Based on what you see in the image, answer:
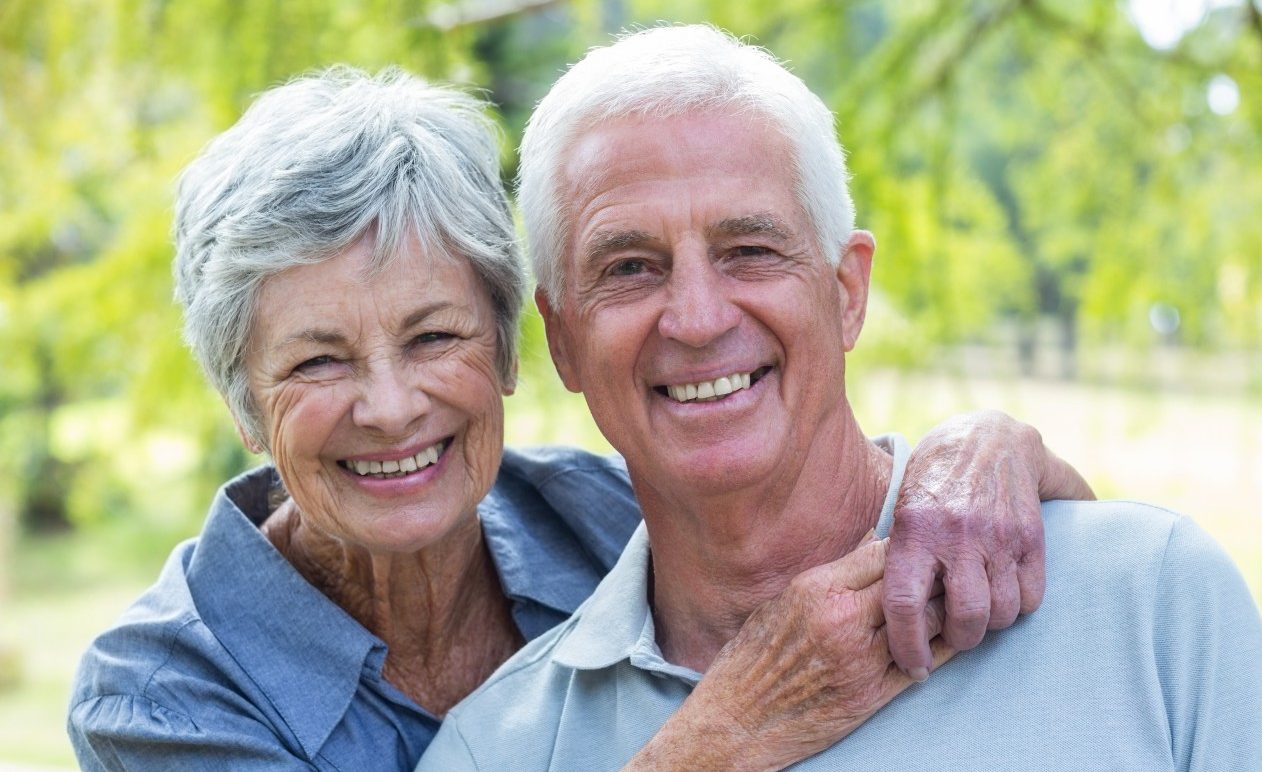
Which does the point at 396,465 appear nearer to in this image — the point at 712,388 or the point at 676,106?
the point at 712,388

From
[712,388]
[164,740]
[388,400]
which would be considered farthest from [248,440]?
[712,388]

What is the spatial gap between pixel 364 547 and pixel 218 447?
1.55 m

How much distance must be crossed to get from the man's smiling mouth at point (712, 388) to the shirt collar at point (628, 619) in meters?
0.28

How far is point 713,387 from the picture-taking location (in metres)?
1.72

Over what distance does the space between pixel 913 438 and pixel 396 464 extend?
2.00m

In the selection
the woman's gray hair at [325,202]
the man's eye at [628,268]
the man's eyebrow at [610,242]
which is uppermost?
the woman's gray hair at [325,202]

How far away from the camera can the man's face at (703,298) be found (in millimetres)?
1698

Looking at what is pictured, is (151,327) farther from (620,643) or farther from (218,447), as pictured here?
(620,643)

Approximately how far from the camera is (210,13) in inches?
114

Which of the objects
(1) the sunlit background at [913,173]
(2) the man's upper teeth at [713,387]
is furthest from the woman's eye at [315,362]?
(1) the sunlit background at [913,173]

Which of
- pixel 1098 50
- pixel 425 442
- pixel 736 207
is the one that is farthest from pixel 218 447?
pixel 1098 50

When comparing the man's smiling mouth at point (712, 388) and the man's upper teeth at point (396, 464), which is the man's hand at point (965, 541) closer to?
the man's smiling mouth at point (712, 388)

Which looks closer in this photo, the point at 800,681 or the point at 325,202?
the point at 800,681

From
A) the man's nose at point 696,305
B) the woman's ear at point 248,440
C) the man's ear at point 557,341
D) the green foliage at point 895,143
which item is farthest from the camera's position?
the green foliage at point 895,143
